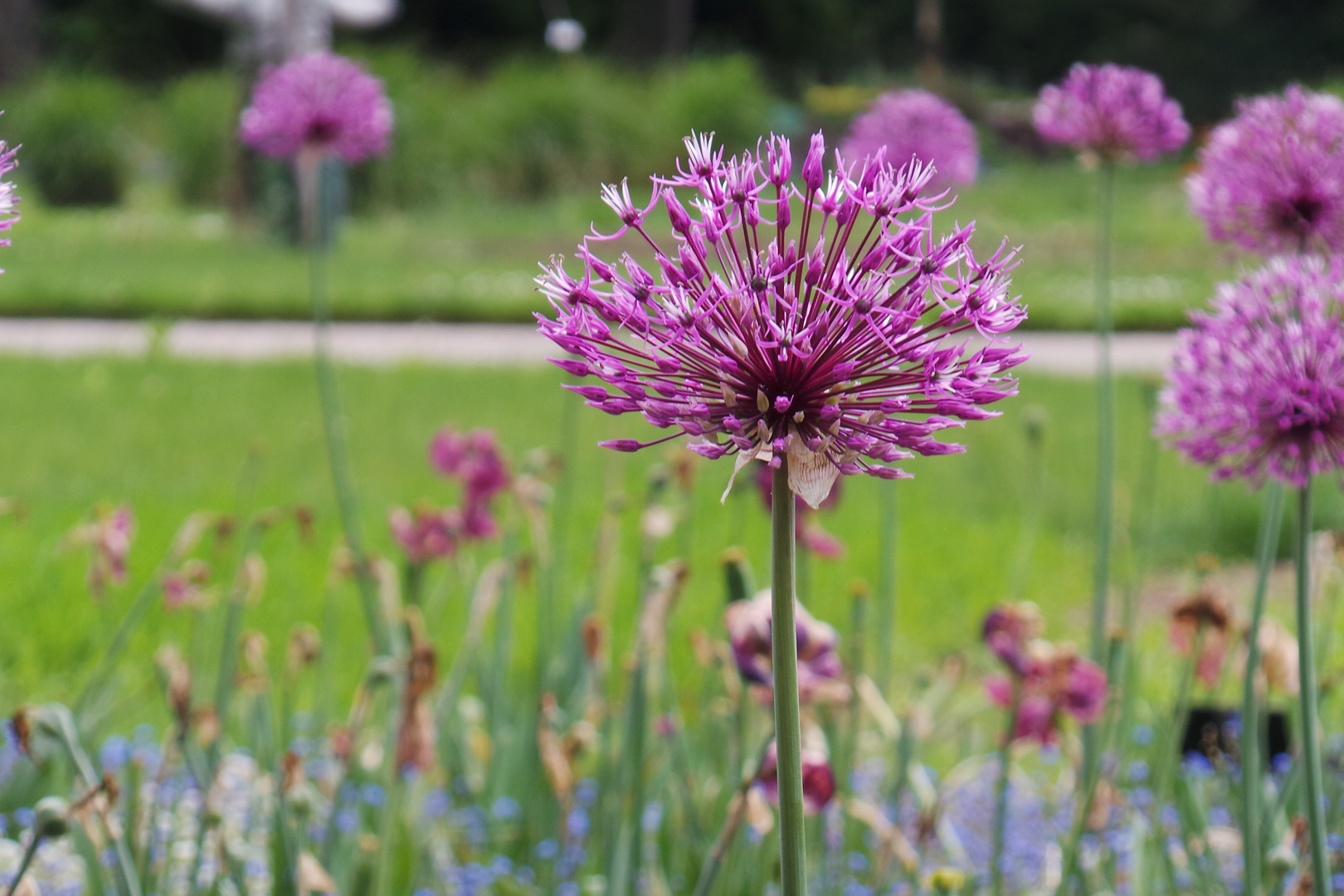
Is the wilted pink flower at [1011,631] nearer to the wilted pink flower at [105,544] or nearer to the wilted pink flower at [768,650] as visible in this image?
the wilted pink flower at [768,650]

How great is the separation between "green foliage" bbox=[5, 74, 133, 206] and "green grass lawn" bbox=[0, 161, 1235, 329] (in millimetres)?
530

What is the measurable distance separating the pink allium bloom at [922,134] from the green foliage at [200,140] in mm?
14026

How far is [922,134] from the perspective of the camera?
334 cm

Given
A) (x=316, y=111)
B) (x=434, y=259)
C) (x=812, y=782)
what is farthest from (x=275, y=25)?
(x=812, y=782)

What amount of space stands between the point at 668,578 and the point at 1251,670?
2.21 ft

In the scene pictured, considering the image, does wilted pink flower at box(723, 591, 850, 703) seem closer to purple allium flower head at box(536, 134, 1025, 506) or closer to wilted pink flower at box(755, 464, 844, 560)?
purple allium flower head at box(536, 134, 1025, 506)

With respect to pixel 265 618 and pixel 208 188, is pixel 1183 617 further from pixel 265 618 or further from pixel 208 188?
pixel 208 188

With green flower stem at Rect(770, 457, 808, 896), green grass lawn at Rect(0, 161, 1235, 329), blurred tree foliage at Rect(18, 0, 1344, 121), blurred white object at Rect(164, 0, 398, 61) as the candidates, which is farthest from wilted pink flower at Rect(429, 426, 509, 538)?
blurred tree foliage at Rect(18, 0, 1344, 121)

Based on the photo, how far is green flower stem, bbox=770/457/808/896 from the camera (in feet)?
3.00

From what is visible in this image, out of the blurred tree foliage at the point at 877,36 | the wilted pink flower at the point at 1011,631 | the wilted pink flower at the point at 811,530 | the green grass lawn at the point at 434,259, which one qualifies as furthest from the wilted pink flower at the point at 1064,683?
the blurred tree foliage at the point at 877,36

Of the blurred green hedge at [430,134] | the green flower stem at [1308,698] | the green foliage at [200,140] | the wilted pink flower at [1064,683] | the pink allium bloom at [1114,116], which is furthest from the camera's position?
the green foliage at [200,140]

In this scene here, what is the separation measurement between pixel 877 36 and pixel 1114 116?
31.0 metres

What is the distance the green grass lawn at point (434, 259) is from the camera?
9.46 metres

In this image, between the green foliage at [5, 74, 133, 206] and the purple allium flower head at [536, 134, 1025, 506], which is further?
the green foliage at [5, 74, 133, 206]
